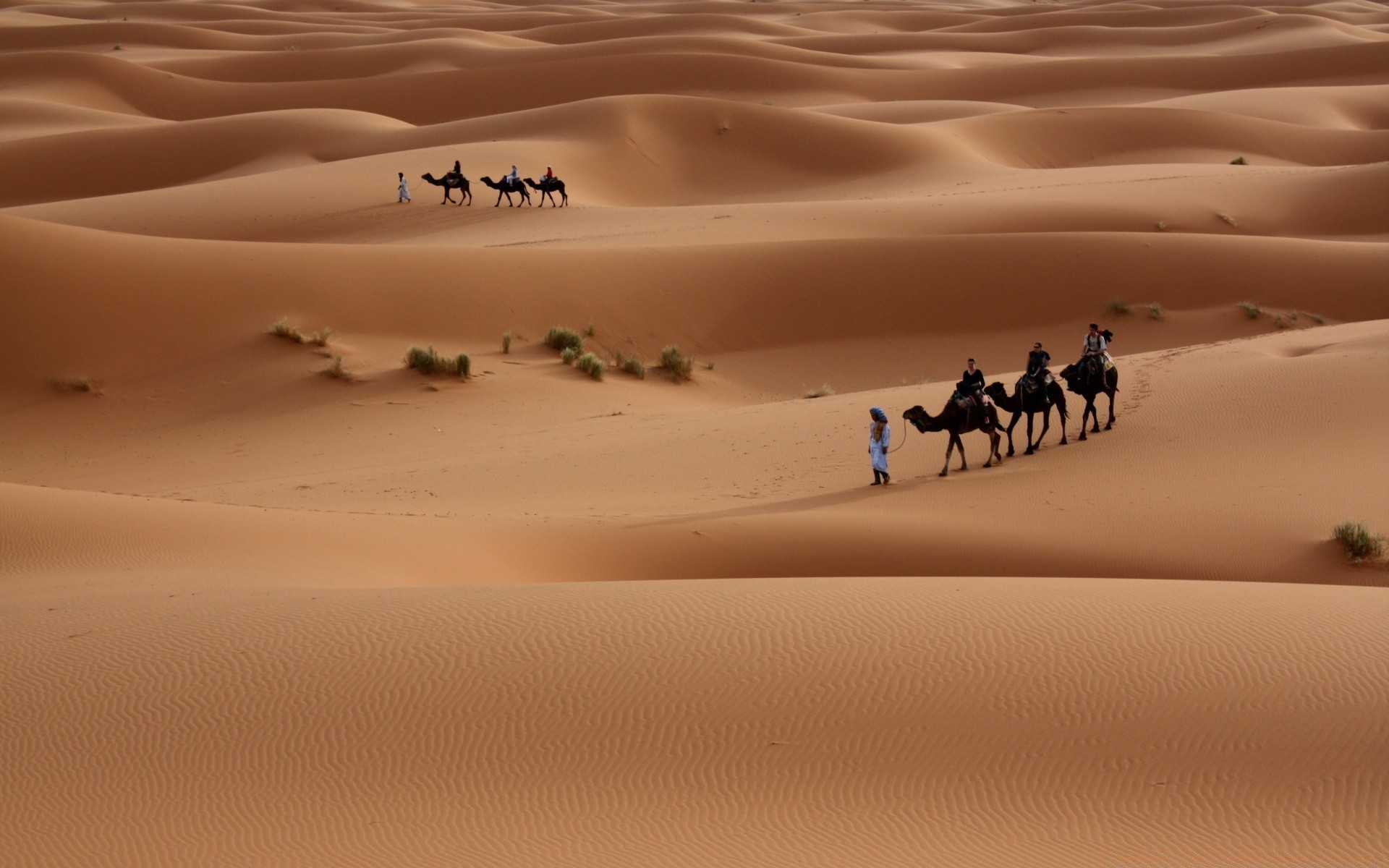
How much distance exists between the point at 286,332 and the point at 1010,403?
1318 centimetres

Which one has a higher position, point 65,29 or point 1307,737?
point 65,29

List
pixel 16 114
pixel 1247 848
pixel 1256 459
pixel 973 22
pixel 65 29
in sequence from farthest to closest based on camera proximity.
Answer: pixel 973 22 → pixel 65 29 → pixel 16 114 → pixel 1256 459 → pixel 1247 848

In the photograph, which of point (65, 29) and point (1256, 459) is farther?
point (65, 29)

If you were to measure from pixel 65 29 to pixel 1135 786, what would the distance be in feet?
282

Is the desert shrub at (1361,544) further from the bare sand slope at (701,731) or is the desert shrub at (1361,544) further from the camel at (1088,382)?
the camel at (1088,382)

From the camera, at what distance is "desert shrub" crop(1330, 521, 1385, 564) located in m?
11.5

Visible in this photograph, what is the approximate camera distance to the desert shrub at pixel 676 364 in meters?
23.7

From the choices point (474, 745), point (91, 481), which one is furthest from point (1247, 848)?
point (91, 481)

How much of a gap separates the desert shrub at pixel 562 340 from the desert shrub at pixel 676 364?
1.57 meters

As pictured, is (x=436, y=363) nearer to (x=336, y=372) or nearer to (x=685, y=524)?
(x=336, y=372)

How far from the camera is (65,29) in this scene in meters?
77.9

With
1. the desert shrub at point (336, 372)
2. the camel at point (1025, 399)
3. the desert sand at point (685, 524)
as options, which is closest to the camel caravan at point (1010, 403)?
the camel at point (1025, 399)

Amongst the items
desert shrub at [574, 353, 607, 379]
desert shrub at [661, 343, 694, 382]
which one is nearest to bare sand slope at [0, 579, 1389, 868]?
desert shrub at [574, 353, 607, 379]

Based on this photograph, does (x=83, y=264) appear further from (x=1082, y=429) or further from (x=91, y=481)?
(x=1082, y=429)
